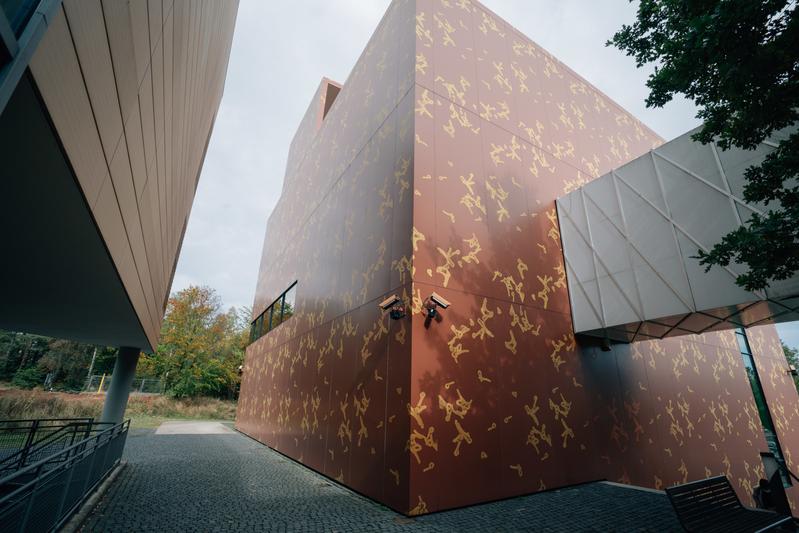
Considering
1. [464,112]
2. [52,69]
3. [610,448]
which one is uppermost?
[464,112]

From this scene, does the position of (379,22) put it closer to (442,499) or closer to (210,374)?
(442,499)

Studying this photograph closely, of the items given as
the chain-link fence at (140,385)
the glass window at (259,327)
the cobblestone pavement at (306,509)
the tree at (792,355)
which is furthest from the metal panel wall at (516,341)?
the tree at (792,355)

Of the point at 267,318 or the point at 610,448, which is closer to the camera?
the point at 610,448

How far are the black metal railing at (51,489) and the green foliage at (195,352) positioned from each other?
2687 cm

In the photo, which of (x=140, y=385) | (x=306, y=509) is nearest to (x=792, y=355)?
(x=306, y=509)

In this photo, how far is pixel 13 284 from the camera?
5.09 m

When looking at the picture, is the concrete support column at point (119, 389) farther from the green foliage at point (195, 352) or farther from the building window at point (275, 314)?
the green foliage at point (195, 352)

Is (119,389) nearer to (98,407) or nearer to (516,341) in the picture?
(516,341)

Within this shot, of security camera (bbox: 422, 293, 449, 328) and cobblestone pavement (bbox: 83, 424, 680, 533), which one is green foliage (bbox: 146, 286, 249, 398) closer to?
cobblestone pavement (bbox: 83, 424, 680, 533)

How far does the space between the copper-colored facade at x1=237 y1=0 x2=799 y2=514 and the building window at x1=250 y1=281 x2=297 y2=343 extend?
1041 mm

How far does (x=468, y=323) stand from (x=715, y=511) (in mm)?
3938

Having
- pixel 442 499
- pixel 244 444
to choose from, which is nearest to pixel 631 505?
pixel 442 499

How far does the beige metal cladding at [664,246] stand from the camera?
6324mm

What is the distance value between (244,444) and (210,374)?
19884mm
